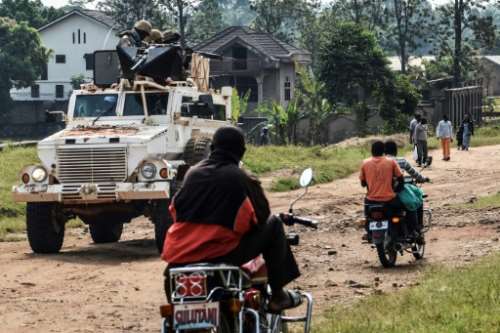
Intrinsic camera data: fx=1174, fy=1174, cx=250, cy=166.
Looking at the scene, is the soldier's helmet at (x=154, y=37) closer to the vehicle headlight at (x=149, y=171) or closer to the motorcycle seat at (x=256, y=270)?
the vehicle headlight at (x=149, y=171)

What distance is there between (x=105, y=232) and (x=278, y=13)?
64383 mm

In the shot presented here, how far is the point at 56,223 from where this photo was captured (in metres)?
16.4

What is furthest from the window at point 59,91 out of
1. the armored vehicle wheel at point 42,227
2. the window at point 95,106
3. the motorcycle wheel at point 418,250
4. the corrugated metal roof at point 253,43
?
the motorcycle wheel at point 418,250

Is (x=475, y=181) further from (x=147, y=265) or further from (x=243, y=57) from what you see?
(x=243, y=57)

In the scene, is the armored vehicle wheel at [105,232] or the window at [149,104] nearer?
the window at [149,104]

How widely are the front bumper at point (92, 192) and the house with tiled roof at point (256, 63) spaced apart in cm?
4777

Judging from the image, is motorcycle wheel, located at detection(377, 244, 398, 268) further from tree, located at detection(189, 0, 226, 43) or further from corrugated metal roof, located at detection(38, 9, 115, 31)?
tree, located at detection(189, 0, 226, 43)

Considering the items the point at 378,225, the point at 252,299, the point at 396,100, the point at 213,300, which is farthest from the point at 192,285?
the point at 396,100

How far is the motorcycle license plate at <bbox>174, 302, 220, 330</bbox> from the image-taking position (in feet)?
22.9

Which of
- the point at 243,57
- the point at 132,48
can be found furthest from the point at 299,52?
the point at 132,48

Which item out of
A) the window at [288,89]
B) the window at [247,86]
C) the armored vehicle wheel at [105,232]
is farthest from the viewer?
the window at [288,89]

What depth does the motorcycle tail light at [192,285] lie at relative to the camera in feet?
23.1

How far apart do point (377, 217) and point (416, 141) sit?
17.4 meters

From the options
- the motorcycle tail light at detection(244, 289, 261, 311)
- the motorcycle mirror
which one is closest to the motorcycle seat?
the motorcycle tail light at detection(244, 289, 261, 311)
